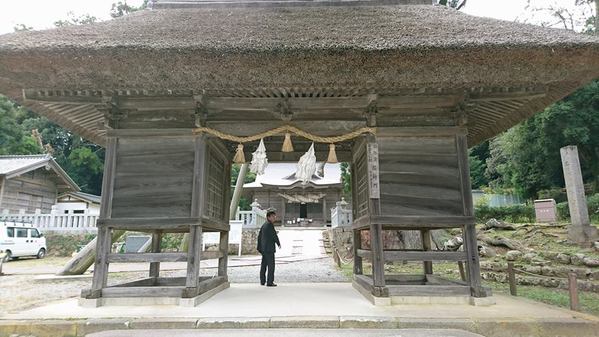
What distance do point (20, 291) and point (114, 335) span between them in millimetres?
6196

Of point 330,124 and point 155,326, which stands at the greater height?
point 330,124

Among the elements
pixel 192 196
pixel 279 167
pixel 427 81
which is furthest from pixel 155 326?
pixel 279 167

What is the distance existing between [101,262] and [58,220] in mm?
17408

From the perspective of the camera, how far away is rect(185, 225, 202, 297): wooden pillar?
5762mm

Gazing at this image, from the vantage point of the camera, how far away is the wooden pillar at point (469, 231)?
19.2ft

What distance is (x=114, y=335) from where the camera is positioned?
450 centimetres

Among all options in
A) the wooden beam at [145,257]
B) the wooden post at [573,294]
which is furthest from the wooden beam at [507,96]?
the wooden beam at [145,257]

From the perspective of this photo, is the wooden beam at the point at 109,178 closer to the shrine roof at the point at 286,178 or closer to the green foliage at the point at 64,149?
the shrine roof at the point at 286,178

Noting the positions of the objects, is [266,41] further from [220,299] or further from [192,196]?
[220,299]

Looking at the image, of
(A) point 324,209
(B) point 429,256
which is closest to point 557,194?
(A) point 324,209

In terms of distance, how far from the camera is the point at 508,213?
20.7 metres

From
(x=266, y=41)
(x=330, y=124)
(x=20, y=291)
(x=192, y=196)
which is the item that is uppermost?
(x=266, y=41)

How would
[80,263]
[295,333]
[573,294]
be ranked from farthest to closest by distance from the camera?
1. [80,263]
2. [573,294]
3. [295,333]

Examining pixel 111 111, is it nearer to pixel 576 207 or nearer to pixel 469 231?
pixel 469 231
